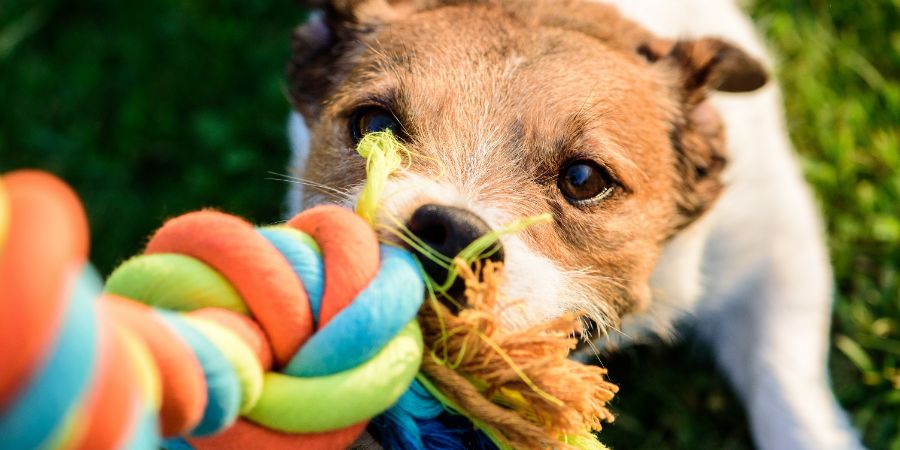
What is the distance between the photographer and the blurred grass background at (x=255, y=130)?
364 cm

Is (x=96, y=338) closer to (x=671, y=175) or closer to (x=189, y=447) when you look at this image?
(x=189, y=447)

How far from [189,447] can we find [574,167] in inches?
53.4

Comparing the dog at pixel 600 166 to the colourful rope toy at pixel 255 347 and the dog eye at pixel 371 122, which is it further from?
the colourful rope toy at pixel 255 347

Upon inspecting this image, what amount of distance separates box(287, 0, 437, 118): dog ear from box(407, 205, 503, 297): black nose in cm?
117

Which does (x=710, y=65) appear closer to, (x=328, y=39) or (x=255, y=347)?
(x=328, y=39)

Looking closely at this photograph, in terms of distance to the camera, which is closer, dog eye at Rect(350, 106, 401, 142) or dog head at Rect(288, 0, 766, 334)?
dog head at Rect(288, 0, 766, 334)

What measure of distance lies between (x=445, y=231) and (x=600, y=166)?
82 centimetres

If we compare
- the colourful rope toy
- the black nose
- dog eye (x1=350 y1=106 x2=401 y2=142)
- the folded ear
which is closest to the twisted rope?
the colourful rope toy

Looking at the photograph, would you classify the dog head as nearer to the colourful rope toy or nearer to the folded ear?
the folded ear

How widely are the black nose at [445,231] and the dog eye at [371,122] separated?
63 centimetres

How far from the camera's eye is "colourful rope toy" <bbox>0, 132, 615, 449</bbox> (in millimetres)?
994

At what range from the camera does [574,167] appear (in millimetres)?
2605

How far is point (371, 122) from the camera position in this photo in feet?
8.82


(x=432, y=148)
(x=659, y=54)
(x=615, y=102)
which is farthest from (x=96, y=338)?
(x=659, y=54)
